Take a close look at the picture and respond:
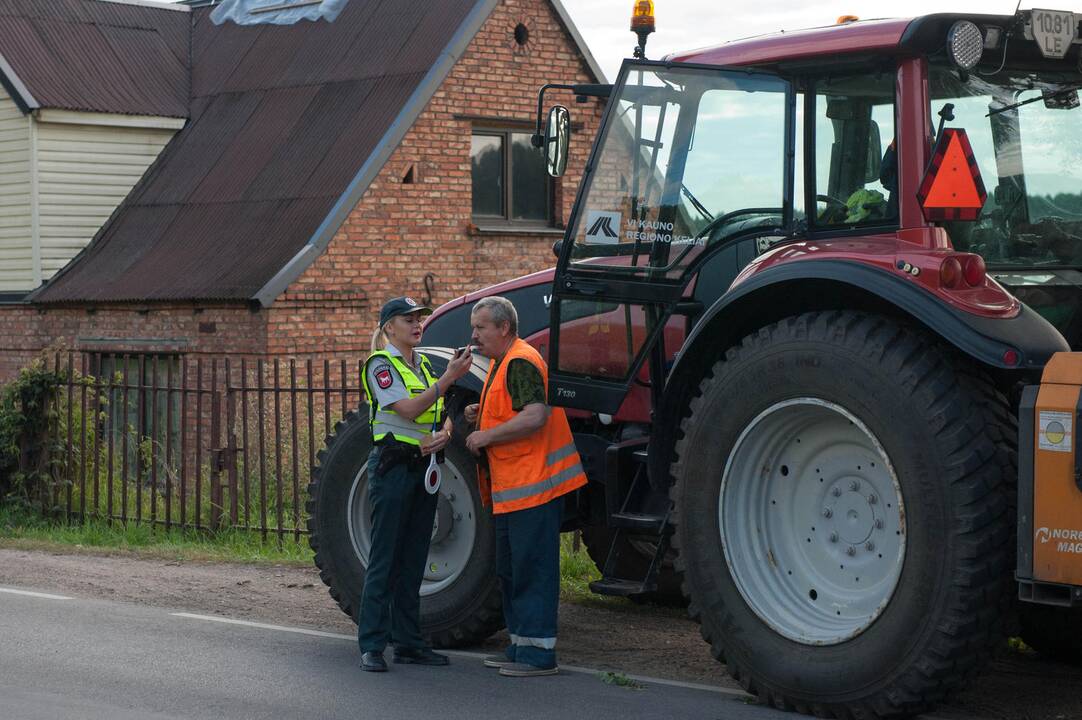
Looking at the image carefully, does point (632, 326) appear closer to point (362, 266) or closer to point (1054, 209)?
point (1054, 209)

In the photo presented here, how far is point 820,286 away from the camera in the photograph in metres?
6.65

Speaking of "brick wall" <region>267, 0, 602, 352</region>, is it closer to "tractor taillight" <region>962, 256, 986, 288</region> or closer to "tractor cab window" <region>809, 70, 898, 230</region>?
"tractor cab window" <region>809, 70, 898, 230</region>

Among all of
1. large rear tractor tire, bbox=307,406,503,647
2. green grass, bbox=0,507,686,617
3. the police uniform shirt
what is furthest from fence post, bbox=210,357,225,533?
the police uniform shirt

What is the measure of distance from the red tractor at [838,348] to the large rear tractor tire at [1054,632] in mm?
18

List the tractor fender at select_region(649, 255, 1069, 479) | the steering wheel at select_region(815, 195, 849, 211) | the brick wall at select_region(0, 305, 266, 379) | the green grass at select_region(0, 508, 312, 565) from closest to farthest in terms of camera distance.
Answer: the tractor fender at select_region(649, 255, 1069, 479), the steering wheel at select_region(815, 195, 849, 211), the green grass at select_region(0, 508, 312, 565), the brick wall at select_region(0, 305, 266, 379)

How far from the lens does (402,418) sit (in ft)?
25.6

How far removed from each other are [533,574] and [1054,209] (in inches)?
112

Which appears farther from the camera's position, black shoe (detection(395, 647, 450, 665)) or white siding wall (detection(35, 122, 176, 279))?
white siding wall (detection(35, 122, 176, 279))

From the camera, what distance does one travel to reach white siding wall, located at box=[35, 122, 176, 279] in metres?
21.3

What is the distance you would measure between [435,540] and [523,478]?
0.96m

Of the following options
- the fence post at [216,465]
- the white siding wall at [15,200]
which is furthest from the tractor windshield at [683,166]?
the white siding wall at [15,200]

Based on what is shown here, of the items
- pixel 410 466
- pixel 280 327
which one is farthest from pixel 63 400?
pixel 410 466

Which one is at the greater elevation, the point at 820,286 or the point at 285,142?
the point at 285,142

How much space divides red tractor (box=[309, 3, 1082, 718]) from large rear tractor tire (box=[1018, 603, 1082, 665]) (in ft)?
0.06
